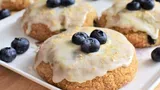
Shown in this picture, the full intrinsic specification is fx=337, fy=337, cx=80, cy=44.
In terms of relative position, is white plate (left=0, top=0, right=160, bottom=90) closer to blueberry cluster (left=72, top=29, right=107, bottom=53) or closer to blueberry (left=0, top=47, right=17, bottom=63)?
blueberry (left=0, top=47, right=17, bottom=63)

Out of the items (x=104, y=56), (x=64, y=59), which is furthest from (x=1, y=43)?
(x=104, y=56)

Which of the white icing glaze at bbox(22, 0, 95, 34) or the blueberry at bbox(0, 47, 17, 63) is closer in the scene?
the blueberry at bbox(0, 47, 17, 63)

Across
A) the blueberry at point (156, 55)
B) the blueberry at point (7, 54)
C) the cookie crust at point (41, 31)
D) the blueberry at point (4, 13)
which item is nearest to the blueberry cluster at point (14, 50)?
the blueberry at point (7, 54)

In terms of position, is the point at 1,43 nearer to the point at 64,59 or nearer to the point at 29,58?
the point at 29,58

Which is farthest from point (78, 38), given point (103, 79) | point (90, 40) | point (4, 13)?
point (4, 13)

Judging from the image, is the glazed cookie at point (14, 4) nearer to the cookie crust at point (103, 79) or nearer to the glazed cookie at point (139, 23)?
the glazed cookie at point (139, 23)

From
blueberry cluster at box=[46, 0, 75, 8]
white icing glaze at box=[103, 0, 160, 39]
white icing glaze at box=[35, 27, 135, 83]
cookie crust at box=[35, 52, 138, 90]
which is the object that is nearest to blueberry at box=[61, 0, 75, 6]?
blueberry cluster at box=[46, 0, 75, 8]

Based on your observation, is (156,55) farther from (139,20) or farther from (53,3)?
(53,3)
